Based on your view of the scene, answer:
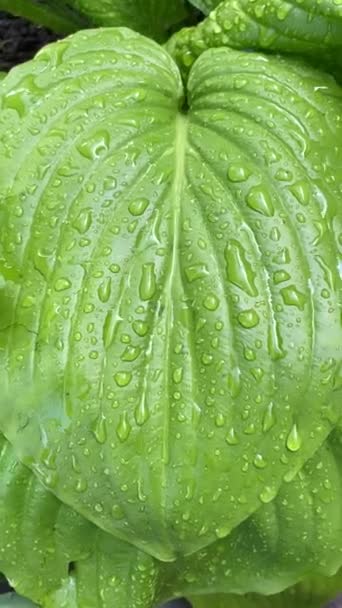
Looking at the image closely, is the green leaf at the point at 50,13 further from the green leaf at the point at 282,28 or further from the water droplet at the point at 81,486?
the water droplet at the point at 81,486

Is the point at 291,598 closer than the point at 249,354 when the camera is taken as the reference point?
No

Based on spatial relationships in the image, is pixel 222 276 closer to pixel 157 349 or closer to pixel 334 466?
pixel 157 349

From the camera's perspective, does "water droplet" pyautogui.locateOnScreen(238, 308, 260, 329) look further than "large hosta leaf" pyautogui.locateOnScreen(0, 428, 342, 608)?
No

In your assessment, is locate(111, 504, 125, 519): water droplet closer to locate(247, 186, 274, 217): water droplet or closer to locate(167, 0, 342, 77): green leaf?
locate(247, 186, 274, 217): water droplet

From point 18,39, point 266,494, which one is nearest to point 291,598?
point 266,494

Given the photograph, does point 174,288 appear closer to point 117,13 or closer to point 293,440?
point 293,440

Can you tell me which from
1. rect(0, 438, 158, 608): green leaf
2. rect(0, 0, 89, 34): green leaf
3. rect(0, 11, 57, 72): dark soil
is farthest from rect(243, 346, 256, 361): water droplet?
rect(0, 11, 57, 72): dark soil
